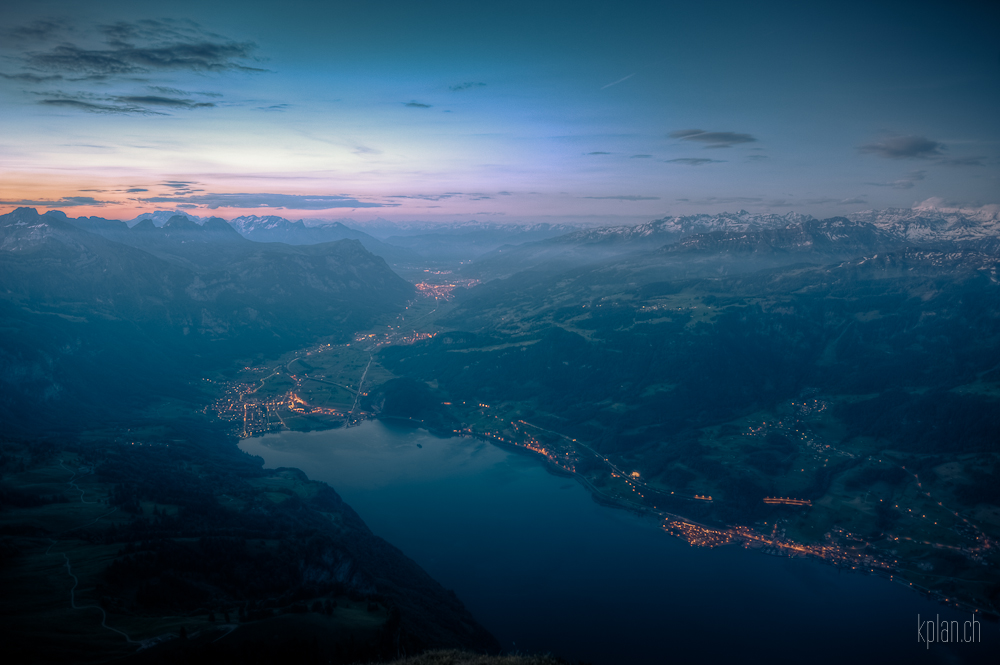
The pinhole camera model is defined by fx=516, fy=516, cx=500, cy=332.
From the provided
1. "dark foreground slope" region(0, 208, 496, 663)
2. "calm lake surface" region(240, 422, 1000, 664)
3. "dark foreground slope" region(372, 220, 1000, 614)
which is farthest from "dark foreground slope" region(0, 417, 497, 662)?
"dark foreground slope" region(372, 220, 1000, 614)

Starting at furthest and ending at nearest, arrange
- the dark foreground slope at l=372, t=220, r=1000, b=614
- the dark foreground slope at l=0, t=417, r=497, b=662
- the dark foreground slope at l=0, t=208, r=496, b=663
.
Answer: the dark foreground slope at l=372, t=220, r=1000, b=614
the dark foreground slope at l=0, t=208, r=496, b=663
the dark foreground slope at l=0, t=417, r=497, b=662

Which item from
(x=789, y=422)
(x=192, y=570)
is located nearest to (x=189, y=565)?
(x=192, y=570)

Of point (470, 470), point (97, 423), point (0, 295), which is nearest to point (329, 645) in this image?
point (470, 470)

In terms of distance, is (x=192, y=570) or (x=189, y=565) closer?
(x=192, y=570)

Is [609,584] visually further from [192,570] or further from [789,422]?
[789,422]

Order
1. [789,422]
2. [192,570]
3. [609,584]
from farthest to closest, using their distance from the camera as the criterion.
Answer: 1. [789,422]
2. [609,584]
3. [192,570]

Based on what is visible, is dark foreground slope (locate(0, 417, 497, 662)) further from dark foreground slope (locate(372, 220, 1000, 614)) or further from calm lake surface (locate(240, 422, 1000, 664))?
dark foreground slope (locate(372, 220, 1000, 614))

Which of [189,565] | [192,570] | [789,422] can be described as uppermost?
[189,565]

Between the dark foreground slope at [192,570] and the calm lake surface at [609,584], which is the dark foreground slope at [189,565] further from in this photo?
the calm lake surface at [609,584]
